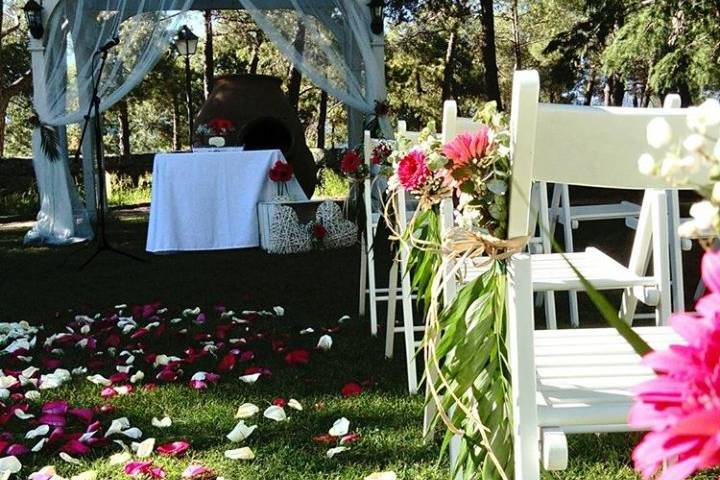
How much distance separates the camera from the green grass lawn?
7.18ft

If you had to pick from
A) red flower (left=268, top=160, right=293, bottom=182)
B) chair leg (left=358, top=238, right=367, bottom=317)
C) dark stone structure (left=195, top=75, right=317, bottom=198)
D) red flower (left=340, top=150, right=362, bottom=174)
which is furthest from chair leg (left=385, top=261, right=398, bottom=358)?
dark stone structure (left=195, top=75, right=317, bottom=198)

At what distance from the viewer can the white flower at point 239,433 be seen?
2383mm

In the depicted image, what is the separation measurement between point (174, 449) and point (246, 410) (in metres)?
0.34

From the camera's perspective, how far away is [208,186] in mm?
7180

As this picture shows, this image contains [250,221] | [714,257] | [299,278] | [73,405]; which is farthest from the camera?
[250,221]

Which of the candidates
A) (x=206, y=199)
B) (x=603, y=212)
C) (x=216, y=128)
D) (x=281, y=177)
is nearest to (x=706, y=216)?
(x=603, y=212)

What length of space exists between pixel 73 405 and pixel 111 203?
425 inches

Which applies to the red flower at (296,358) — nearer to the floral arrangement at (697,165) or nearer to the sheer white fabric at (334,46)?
the floral arrangement at (697,165)

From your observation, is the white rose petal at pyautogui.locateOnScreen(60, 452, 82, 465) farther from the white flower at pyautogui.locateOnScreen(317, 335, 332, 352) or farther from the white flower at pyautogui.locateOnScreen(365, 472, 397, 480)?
the white flower at pyautogui.locateOnScreen(317, 335, 332, 352)

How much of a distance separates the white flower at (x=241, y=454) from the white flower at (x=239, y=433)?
132 mm

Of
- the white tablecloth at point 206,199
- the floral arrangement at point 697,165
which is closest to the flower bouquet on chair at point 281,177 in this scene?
the white tablecloth at point 206,199

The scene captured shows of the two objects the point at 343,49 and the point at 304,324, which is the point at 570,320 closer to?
the point at 304,324

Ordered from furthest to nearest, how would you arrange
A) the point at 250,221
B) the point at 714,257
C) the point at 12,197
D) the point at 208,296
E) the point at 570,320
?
the point at 12,197 → the point at 250,221 → the point at 208,296 → the point at 570,320 → the point at 714,257

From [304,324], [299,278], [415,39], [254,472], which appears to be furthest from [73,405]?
[415,39]
